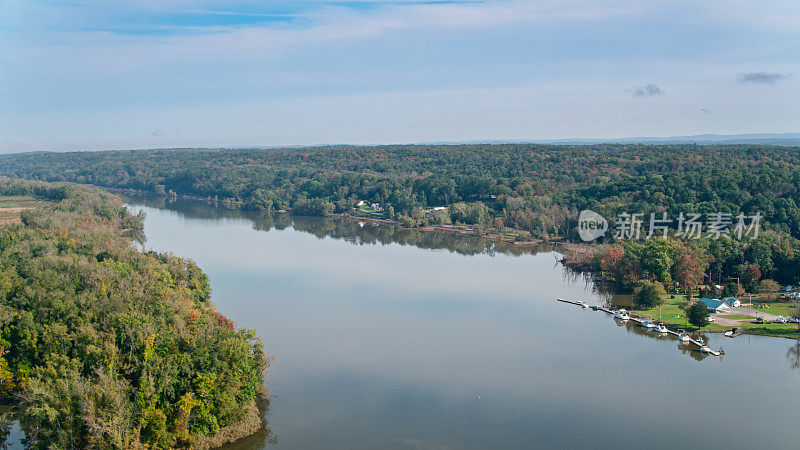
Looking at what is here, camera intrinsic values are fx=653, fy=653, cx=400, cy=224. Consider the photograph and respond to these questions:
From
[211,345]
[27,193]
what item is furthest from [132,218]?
[211,345]

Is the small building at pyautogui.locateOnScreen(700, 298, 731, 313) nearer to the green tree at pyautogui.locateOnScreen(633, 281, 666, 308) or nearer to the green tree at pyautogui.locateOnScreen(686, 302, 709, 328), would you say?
the green tree at pyautogui.locateOnScreen(633, 281, 666, 308)

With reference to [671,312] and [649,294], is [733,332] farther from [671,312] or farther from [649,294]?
[649,294]

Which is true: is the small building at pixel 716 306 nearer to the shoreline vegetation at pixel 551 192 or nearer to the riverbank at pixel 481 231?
the shoreline vegetation at pixel 551 192

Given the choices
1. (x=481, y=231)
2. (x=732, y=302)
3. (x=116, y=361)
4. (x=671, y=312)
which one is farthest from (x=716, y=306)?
(x=481, y=231)

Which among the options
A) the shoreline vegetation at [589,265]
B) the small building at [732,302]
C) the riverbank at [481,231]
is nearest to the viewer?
the shoreline vegetation at [589,265]

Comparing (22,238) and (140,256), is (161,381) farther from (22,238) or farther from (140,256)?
(22,238)

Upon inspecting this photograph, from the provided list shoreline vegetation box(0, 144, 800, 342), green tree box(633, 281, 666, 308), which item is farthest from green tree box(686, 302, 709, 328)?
shoreline vegetation box(0, 144, 800, 342)

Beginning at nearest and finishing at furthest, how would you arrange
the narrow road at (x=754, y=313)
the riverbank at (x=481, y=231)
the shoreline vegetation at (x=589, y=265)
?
the shoreline vegetation at (x=589, y=265) < the narrow road at (x=754, y=313) < the riverbank at (x=481, y=231)

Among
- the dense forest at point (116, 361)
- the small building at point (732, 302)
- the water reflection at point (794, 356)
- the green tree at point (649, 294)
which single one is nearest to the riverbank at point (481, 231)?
the green tree at point (649, 294)

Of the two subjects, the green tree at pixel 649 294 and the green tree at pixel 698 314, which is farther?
the green tree at pixel 649 294
